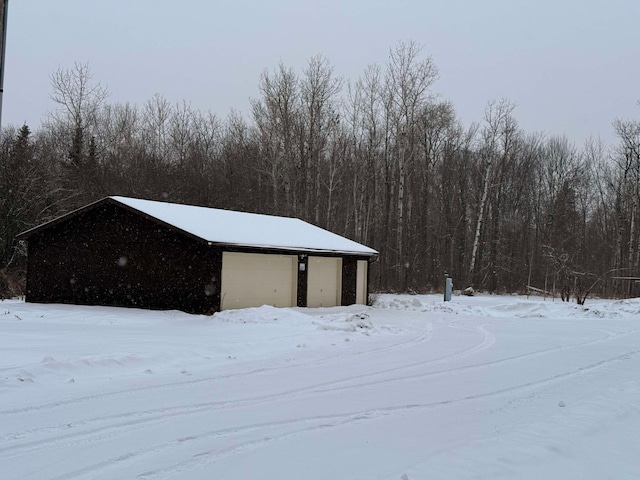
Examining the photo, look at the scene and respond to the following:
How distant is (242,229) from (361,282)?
657 centimetres

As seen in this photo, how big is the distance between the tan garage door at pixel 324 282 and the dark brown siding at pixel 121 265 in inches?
210

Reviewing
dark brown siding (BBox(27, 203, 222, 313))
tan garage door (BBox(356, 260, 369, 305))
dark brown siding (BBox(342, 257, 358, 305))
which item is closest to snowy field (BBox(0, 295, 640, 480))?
dark brown siding (BBox(27, 203, 222, 313))

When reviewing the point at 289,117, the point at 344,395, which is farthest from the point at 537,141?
the point at 344,395

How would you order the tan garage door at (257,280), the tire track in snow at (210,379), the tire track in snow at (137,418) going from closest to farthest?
the tire track in snow at (137,418) < the tire track in snow at (210,379) < the tan garage door at (257,280)

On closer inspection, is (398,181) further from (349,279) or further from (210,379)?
(210,379)

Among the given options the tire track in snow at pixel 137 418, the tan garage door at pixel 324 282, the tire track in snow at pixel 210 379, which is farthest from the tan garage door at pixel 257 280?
the tire track in snow at pixel 137 418

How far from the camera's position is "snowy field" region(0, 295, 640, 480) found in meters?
4.96

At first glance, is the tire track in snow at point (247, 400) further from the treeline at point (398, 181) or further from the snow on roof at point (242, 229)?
the treeline at point (398, 181)

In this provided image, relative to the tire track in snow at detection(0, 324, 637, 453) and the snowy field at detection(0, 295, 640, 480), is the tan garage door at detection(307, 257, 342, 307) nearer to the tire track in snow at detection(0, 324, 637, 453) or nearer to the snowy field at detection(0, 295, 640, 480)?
the snowy field at detection(0, 295, 640, 480)

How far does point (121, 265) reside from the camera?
18.9 m

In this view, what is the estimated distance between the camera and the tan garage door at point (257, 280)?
720 inches

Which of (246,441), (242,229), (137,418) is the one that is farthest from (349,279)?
(246,441)

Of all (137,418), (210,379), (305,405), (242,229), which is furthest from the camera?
(242,229)

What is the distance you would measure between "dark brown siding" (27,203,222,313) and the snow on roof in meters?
0.43
